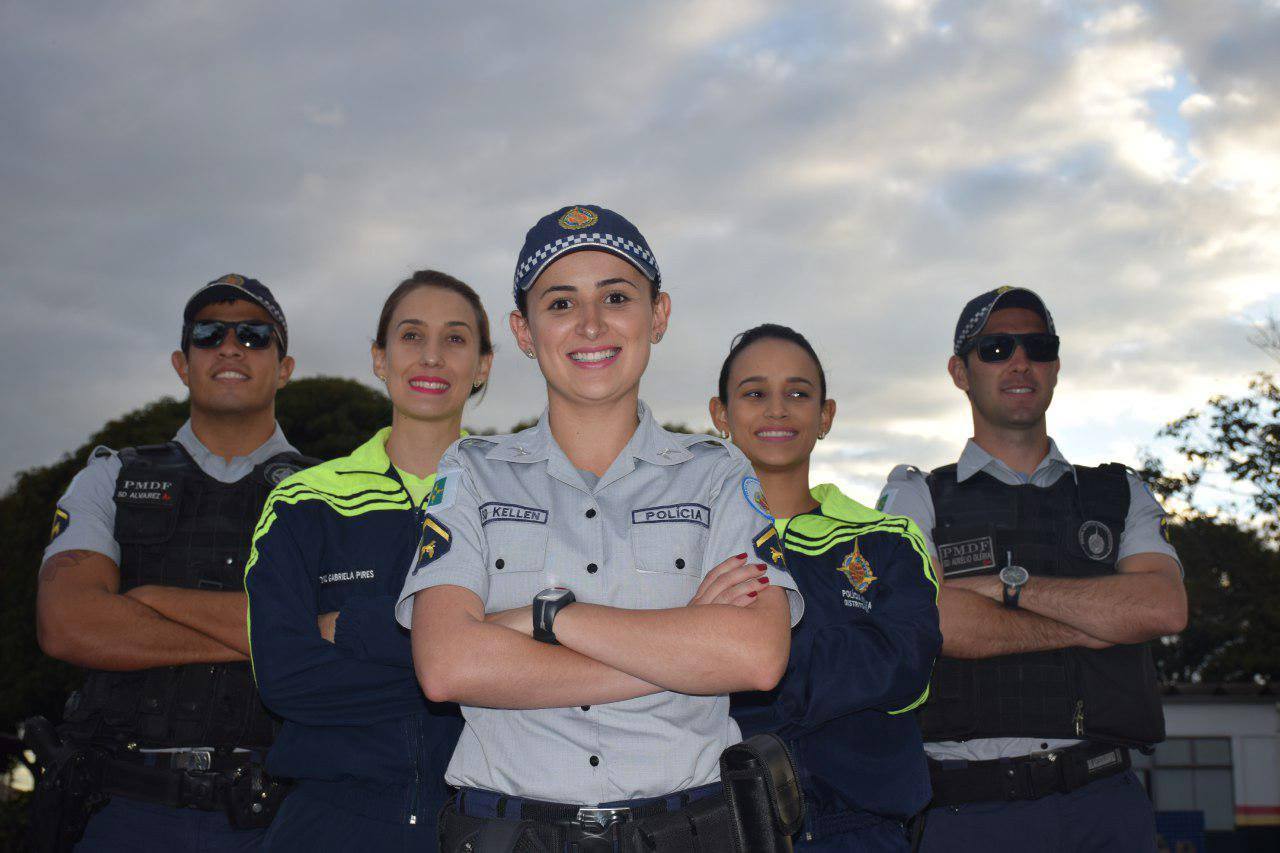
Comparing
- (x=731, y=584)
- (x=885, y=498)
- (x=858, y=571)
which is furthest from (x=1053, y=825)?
(x=731, y=584)

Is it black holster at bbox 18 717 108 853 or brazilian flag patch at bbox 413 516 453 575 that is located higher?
brazilian flag patch at bbox 413 516 453 575

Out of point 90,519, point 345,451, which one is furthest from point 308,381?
point 90,519

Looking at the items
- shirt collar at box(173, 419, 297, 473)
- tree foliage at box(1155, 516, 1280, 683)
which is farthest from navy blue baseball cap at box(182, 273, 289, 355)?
tree foliage at box(1155, 516, 1280, 683)

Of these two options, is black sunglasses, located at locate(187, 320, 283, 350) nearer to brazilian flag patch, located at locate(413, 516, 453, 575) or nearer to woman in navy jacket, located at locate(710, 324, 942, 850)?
woman in navy jacket, located at locate(710, 324, 942, 850)

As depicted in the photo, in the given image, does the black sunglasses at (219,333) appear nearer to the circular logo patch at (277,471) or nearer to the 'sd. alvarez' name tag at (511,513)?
the circular logo patch at (277,471)

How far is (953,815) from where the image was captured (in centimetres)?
578

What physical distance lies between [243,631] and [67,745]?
1.15 m

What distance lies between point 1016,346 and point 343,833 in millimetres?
4507

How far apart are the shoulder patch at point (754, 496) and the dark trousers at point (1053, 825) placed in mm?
2675

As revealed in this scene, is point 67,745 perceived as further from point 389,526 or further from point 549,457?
point 549,457

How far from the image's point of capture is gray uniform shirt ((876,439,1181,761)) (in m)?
5.90

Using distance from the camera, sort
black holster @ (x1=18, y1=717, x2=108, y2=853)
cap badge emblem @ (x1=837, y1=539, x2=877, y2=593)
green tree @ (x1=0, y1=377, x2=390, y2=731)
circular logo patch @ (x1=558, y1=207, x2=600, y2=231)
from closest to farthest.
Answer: circular logo patch @ (x1=558, y1=207, x2=600, y2=231)
cap badge emblem @ (x1=837, y1=539, x2=877, y2=593)
black holster @ (x1=18, y1=717, x2=108, y2=853)
green tree @ (x1=0, y1=377, x2=390, y2=731)

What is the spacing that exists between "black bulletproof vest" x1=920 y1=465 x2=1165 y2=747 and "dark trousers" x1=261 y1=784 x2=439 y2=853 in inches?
108

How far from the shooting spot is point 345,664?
14.5ft
